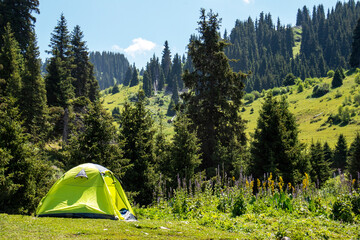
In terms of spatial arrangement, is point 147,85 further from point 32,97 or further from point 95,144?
point 95,144

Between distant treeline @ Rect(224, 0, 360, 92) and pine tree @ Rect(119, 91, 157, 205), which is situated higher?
distant treeline @ Rect(224, 0, 360, 92)

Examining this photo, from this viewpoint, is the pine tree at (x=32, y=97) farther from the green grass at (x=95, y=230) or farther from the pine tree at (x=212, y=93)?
the green grass at (x=95, y=230)

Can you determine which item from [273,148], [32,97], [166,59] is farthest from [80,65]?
[166,59]

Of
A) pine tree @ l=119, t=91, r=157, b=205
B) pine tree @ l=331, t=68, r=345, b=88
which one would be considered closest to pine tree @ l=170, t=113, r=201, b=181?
pine tree @ l=119, t=91, r=157, b=205

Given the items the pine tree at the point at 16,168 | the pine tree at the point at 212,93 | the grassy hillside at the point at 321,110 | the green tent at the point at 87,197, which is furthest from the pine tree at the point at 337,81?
the pine tree at the point at 16,168

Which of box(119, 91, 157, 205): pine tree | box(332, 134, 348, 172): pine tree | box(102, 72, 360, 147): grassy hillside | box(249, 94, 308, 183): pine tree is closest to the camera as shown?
box(119, 91, 157, 205): pine tree

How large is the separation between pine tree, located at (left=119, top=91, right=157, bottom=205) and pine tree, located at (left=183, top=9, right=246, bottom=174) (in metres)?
7.18

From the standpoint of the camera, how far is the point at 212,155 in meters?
22.7

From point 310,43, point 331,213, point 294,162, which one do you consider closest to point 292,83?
point 310,43

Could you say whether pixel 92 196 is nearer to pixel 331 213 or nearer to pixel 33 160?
pixel 33 160

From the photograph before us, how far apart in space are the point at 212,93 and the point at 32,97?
61.9ft

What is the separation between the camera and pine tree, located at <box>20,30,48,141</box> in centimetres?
2725

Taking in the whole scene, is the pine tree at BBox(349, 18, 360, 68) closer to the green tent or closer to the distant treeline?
the distant treeline

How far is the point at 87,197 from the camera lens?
9.94 metres
